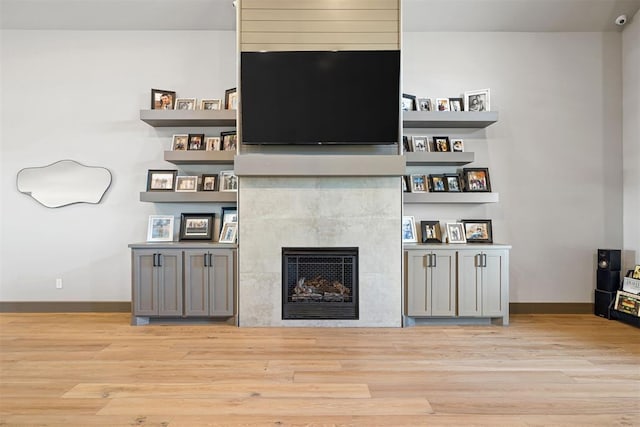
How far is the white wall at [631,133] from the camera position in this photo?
14.7 feet

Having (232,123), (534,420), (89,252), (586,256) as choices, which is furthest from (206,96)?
(586,256)

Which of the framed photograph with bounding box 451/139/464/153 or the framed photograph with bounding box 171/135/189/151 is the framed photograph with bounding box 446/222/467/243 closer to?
the framed photograph with bounding box 451/139/464/153

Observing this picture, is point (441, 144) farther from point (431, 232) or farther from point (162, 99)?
point (162, 99)

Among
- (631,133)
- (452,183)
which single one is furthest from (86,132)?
(631,133)

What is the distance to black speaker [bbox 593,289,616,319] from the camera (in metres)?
4.42

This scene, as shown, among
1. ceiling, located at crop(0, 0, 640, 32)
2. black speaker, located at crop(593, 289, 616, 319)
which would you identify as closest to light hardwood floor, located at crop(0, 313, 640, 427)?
black speaker, located at crop(593, 289, 616, 319)

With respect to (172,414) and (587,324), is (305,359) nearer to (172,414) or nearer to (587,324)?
(172,414)

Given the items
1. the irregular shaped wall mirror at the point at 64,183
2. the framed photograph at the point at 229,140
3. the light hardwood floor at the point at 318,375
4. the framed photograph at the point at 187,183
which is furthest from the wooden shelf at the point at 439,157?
the irregular shaped wall mirror at the point at 64,183

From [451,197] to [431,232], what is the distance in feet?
1.42

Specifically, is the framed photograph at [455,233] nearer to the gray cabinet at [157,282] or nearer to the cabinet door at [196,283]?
the cabinet door at [196,283]

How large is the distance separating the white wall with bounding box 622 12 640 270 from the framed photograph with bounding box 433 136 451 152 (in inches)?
77.5

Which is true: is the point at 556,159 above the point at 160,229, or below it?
above

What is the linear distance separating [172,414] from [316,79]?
3.09 m

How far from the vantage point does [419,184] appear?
4.63 m
